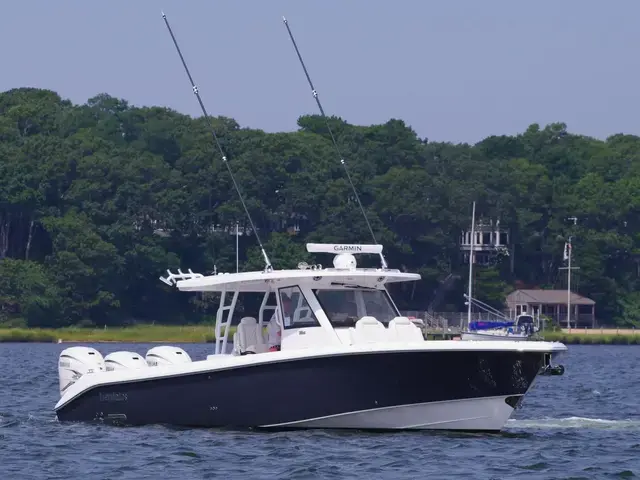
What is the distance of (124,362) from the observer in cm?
A: 2686

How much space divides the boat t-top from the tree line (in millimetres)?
67604

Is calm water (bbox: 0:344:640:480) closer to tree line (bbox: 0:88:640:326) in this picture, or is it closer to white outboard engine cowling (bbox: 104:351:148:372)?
white outboard engine cowling (bbox: 104:351:148:372)

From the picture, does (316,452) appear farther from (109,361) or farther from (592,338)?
(592,338)

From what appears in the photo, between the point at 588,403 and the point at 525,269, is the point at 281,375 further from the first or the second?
the point at 525,269

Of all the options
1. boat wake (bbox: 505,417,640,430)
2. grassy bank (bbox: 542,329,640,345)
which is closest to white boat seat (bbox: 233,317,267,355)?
boat wake (bbox: 505,417,640,430)

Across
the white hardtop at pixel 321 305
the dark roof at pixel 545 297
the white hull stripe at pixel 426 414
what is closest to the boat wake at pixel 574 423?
the white hull stripe at pixel 426 414

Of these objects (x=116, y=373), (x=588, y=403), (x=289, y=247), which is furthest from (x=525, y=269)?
(x=116, y=373)

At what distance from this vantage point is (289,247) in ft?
330

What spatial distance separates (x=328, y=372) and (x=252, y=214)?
8232cm

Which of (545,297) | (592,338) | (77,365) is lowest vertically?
(77,365)

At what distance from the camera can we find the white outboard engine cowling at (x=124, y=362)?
26.8m

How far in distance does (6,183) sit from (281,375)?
86.8m

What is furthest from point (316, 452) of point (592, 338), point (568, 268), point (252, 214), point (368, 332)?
point (568, 268)

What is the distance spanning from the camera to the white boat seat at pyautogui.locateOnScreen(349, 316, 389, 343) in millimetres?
24688
